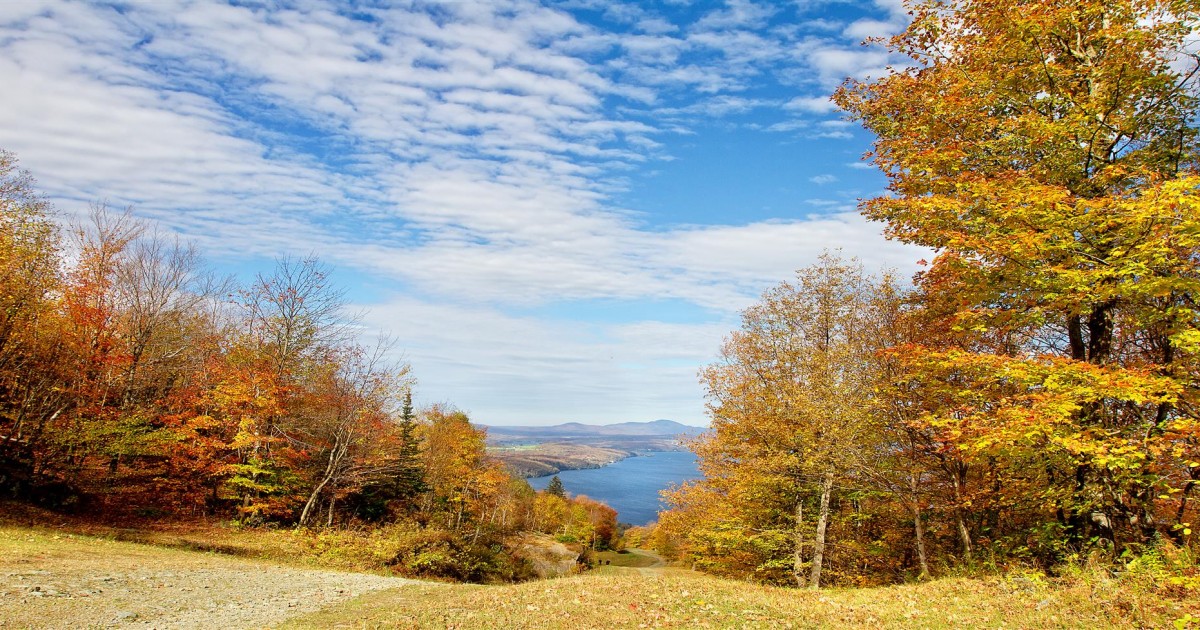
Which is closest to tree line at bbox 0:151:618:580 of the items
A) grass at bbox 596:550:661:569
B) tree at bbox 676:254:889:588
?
tree at bbox 676:254:889:588

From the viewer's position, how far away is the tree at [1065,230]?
26.1 ft

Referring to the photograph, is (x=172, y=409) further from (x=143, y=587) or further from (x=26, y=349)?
(x=143, y=587)

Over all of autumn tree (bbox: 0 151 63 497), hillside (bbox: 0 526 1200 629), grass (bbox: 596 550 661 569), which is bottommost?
grass (bbox: 596 550 661 569)

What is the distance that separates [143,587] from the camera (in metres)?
10.9

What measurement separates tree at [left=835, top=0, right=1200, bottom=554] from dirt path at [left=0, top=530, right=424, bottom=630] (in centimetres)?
1301

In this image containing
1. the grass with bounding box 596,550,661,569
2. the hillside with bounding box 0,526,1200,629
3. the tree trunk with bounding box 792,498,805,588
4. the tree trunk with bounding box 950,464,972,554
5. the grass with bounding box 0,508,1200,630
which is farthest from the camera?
the grass with bounding box 596,550,661,569

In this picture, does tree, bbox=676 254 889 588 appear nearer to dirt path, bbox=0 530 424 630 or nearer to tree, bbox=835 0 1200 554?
tree, bbox=835 0 1200 554

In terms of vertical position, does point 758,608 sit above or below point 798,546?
above

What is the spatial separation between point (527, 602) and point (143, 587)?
7.59 metres

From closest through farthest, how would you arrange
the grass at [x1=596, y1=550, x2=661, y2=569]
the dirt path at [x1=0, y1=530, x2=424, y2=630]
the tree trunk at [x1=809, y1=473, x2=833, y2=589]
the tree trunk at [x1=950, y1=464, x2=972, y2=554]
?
the dirt path at [x1=0, y1=530, x2=424, y2=630] < the tree trunk at [x1=950, y1=464, x2=972, y2=554] < the tree trunk at [x1=809, y1=473, x2=833, y2=589] < the grass at [x1=596, y1=550, x2=661, y2=569]

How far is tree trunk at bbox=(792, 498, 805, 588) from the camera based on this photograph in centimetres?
1762

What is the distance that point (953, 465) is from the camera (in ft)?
46.6

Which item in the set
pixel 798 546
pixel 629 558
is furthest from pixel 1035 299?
pixel 629 558

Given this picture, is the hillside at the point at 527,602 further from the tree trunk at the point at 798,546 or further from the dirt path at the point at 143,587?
the tree trunk at the point at 798,546
